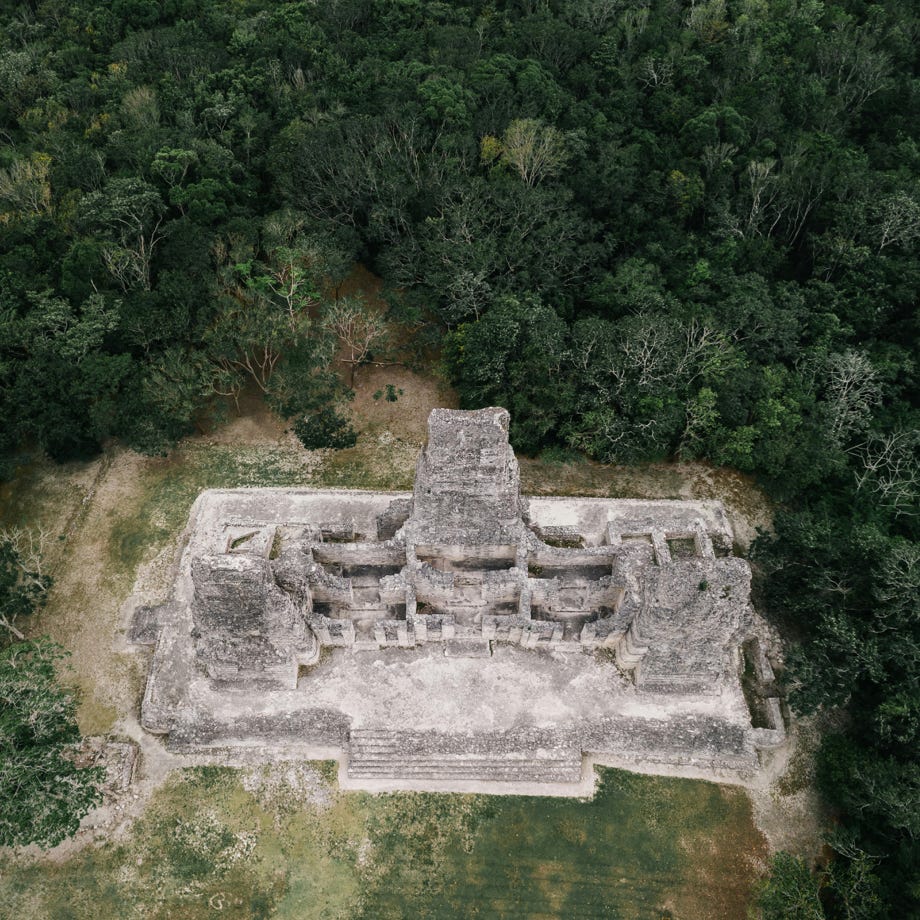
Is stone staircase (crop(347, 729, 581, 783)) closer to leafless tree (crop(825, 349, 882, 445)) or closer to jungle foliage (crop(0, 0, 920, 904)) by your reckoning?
jungle foliage (crop(0, 0, 920, 904))

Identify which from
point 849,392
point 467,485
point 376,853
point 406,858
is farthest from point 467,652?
point 849,392

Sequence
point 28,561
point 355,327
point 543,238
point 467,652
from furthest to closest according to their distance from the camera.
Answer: point 355,327, point 543,238, point 28,561, point 467,652

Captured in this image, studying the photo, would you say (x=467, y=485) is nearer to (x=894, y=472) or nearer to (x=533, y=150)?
(x=894, y=472)

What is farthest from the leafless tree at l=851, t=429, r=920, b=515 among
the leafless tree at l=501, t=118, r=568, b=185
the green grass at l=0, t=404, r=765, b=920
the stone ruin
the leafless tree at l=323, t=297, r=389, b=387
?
the leafless tree at l=323, t=297, r=389, b=387

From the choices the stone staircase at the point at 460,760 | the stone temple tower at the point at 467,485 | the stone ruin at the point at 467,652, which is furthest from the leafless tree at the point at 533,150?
the stone staircase at the point at 460,760

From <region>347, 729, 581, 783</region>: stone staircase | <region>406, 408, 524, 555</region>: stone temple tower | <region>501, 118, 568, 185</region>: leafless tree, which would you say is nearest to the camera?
<region>406, 408, 524, 555</region>: stone temple tower
